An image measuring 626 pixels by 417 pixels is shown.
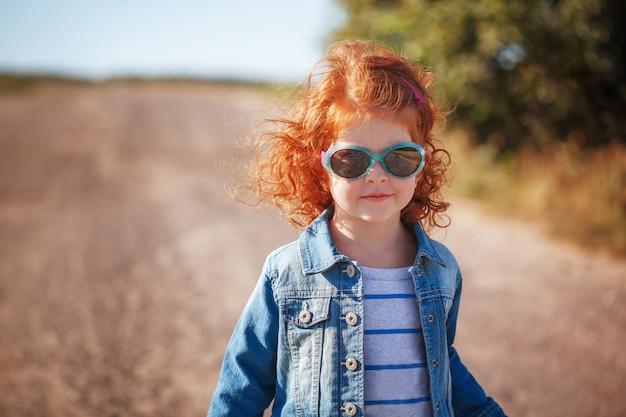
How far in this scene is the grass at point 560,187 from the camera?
6.25m

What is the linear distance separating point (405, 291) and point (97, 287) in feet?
13.8

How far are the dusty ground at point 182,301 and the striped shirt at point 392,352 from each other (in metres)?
1.04

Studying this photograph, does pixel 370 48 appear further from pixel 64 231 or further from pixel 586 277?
pixel 64 231

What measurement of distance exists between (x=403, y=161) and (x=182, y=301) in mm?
3678

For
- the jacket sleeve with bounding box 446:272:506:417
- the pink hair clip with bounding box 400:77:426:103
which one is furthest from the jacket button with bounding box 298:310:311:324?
the pink hair clip with bounding box 400:77:426:103

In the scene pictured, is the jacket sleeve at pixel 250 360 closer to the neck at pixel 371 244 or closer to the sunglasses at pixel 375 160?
the neck at pixel 371 244

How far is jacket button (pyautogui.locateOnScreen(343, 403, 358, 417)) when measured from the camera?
58.1 inches

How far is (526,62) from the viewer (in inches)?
322

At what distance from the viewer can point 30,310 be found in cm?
457

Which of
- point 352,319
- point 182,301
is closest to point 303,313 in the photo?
point 352,319

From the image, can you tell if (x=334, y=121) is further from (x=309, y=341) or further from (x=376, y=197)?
(x=309, y=341)

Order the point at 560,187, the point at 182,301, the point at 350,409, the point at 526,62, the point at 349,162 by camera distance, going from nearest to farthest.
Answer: the point at 350,409
the point at 349,162
the point at 182,301
the point at 560,187
the point at 526,62

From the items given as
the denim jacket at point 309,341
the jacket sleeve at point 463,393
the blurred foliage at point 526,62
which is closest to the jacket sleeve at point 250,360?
the denim jacket at point 309,341

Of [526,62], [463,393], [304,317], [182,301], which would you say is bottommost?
[182,301]
